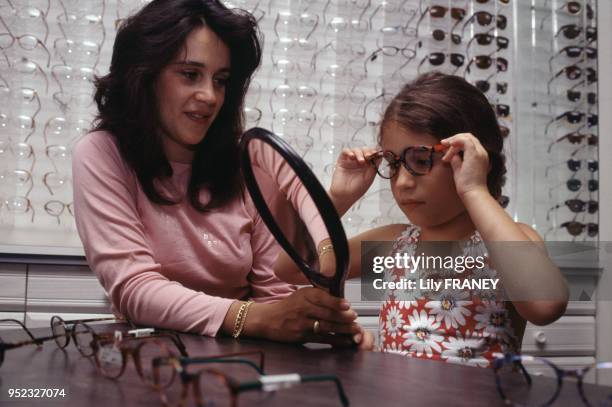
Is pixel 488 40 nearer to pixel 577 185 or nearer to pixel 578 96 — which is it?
pixel 578 96

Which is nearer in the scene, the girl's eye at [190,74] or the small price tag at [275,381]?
the small price tag at [275,381]

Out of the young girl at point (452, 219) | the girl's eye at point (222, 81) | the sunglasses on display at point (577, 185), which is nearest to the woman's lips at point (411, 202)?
the young girl at point (452, 219)

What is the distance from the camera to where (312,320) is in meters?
0.81

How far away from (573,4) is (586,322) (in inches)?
48.0

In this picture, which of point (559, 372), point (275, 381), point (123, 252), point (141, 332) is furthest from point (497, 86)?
point (275, 381)

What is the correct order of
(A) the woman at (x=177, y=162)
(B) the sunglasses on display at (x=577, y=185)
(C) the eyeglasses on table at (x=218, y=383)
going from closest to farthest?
1. (C) the eyeglasses on table at (x=218, y=383)
2. (A) the woman at (x=177, y=162)
3. (B) the sunglasses on display at (x=577, y=185)

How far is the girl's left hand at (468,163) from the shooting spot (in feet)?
3.10

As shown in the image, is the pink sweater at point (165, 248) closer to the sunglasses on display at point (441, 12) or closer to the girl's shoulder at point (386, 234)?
the girl's shoulder at point (386, 234)

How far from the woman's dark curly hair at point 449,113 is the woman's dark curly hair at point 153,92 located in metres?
0.33

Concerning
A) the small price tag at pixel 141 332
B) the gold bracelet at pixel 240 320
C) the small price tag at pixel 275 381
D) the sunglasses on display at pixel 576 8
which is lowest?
the gold bracelet at pixel 240 320

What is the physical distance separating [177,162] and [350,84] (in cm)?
109

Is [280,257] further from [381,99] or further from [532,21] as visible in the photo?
[532,21]

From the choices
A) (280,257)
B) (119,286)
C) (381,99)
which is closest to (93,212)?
(119,286)

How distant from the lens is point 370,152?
109cm
